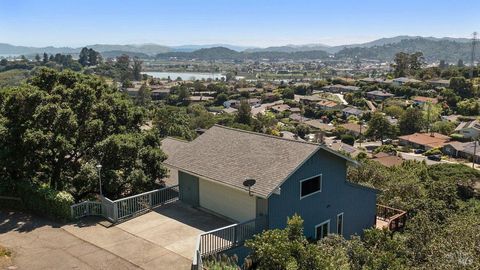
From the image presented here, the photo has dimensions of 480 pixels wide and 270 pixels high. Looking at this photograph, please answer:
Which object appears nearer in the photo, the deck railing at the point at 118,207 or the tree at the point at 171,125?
the deck railing at the point at 118,207

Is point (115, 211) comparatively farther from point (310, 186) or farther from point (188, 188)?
point (310, 186)

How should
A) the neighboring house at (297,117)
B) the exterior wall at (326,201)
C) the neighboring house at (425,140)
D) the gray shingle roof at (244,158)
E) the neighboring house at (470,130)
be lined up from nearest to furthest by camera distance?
1. the gray shingle roof at (244,158)
2. the exterior wall at (326,201)
3. the neighboring house at (425,140)
4. the neighboring house at (470,130)
5. the neighboring house at (297,117)

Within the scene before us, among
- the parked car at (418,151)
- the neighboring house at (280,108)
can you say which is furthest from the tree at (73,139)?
the neighboring house at (280,108)

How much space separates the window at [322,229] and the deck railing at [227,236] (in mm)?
3205

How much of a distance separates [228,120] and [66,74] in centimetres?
7276

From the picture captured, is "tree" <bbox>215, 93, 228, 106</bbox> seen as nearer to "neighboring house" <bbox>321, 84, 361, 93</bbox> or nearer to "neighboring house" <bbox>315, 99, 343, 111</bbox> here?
"neighboring house" <bbox>315, 99, 343, 111</bbox>

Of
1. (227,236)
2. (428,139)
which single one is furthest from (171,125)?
(428,139)

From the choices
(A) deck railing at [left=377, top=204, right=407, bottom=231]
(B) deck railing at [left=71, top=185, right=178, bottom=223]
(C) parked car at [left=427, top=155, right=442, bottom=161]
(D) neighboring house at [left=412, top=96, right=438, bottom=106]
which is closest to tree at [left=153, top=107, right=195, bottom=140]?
(A) deck railing at [left=377, top=204, right=407, bottom=231]

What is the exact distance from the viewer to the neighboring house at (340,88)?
490 feet

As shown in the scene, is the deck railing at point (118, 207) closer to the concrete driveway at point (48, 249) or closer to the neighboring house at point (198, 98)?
the concrete driveway at point (48, 249)

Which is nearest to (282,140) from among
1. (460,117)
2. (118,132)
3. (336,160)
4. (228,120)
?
(336,160)

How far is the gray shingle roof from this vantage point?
48.9 feet

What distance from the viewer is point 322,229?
17328 millimetres

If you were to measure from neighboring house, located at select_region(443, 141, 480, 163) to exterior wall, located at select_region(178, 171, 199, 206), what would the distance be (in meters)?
65.6
